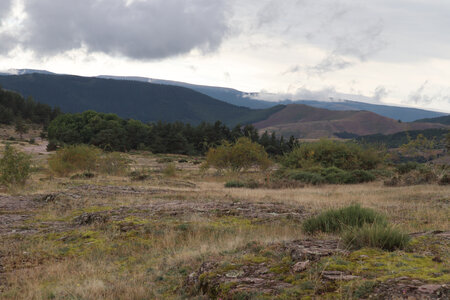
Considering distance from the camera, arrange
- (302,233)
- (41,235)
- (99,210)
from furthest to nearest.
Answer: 1. (99,210)
2. (41,235)
3. (302,233)

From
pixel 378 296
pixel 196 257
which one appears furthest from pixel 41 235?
pixel 378 296

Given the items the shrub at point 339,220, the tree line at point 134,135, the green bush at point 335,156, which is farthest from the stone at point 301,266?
the tree line at point 134,135

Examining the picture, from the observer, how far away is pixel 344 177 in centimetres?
2992

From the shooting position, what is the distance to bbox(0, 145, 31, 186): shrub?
64.8ft

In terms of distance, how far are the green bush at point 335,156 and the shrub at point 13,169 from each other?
26.8 metres

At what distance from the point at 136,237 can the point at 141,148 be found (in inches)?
3207

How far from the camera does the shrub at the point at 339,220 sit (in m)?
7.62

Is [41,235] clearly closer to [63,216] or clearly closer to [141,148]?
[63,216]

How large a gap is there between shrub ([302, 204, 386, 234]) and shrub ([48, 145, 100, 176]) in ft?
91.2

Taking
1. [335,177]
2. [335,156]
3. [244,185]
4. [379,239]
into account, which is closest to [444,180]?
[335,177]

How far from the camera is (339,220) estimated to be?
7754 mm

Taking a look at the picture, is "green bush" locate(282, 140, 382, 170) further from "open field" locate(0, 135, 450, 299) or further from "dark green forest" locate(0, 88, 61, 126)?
"dark green forest" locate(0, 88, 61, 126)

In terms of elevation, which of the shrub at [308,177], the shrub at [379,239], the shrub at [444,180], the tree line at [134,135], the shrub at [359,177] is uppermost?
the shrub at [379,239]

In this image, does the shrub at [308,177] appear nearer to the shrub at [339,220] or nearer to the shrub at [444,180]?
Result: the shrub at [444,180]
